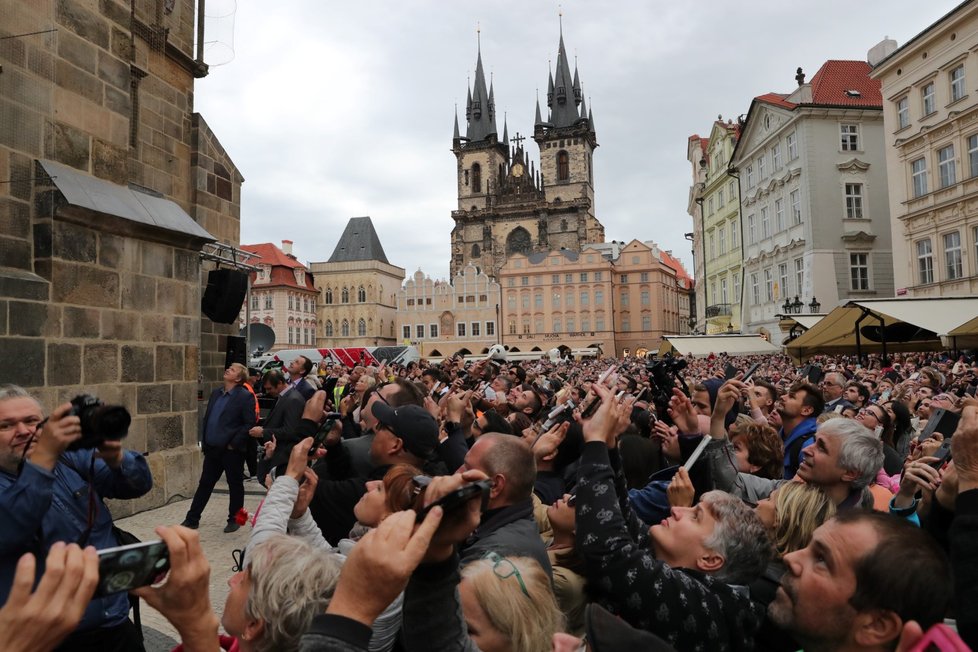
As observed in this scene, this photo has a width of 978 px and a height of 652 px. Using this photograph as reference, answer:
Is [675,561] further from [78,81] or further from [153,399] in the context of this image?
[78,81]

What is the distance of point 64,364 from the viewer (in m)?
5.84

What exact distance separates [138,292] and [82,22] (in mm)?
2651

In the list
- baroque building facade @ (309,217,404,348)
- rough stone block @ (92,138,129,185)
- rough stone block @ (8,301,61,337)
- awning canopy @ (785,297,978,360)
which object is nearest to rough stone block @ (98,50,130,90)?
rough stone block @ (92,138,129,185)

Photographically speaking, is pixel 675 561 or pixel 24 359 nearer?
pixel 675 561

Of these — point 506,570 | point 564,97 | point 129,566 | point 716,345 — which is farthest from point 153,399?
point 564,97

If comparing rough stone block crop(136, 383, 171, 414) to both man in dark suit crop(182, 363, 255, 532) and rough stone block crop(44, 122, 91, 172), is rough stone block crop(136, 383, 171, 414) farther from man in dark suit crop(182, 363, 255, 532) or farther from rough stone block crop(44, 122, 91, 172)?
rough stone block crop(44, 122, 91, 172)

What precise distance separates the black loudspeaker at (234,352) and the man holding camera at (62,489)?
854 cm

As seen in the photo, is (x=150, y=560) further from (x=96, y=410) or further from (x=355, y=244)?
(x=355, y=244)

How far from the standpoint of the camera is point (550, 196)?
90.3 meters

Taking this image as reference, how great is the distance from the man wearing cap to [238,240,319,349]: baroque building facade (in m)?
68.5

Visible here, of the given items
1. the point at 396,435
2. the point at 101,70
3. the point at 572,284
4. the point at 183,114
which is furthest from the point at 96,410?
the point at 572,284

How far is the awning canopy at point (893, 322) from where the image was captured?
43.7 ft

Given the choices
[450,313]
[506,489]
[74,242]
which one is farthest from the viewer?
[450,313]

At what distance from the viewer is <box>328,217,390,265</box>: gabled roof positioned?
3378 inches
